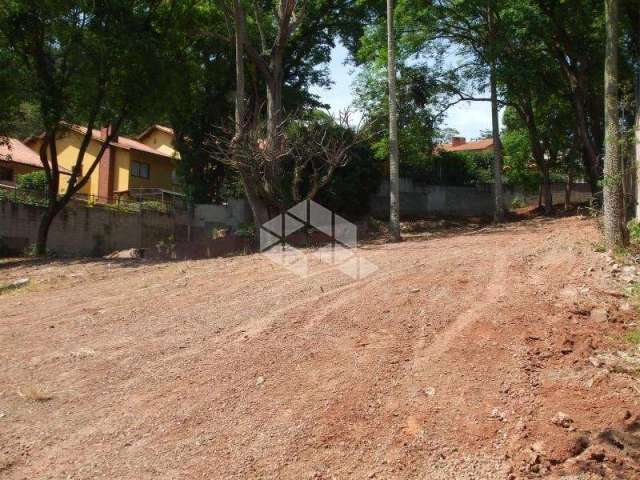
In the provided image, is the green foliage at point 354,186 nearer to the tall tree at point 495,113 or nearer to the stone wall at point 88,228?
the tall tree at point 495,113

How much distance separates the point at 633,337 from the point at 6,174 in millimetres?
28507

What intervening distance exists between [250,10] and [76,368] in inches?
650

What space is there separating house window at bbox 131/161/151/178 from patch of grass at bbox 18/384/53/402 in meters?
25.4

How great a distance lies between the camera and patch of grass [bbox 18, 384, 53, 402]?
17.2ft

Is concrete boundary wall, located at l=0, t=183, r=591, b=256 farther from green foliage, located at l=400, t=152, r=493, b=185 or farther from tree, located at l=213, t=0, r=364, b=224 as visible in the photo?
tree, located at l=213, t=0, r=364, b=224

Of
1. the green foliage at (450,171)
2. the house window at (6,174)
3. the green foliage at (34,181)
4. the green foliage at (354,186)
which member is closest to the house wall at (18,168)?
the house window at (6,174)

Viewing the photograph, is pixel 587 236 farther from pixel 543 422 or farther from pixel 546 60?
pixel 546 60

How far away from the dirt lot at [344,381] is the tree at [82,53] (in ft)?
32.3

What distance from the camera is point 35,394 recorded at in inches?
207

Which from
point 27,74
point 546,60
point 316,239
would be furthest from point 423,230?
point 27,74

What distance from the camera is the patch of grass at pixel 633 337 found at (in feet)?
17.6

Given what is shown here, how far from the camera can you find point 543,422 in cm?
417

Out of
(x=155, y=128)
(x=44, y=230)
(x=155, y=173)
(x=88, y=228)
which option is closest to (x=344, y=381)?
(x=44, y=230)

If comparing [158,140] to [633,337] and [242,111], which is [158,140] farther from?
[633,337]
